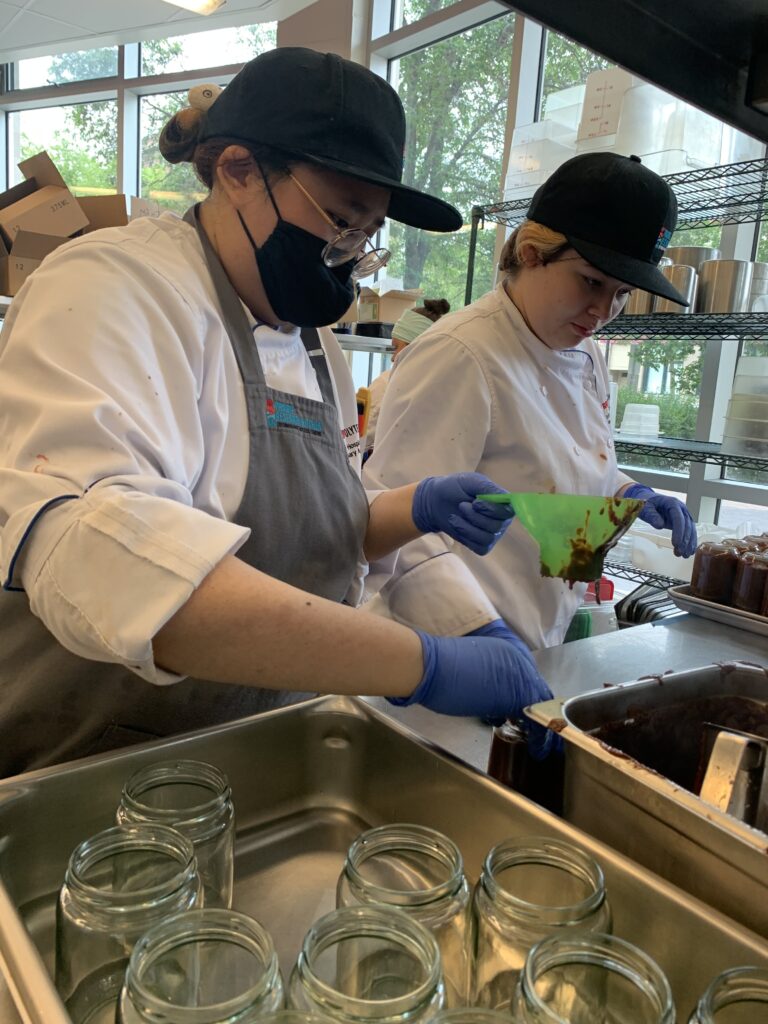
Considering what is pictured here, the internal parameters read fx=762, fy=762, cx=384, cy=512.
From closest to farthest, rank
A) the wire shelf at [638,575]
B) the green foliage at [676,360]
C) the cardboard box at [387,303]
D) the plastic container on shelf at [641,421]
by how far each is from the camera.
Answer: the wire shelf at [638,575], the plastic container on shelf at [641,421], the green foliage at [676,360], the cardboard box at [387,303]

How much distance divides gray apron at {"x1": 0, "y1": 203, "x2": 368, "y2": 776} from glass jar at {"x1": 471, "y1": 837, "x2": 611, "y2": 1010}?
1.62 ft

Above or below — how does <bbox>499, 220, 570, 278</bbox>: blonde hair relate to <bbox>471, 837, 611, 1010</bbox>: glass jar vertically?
above

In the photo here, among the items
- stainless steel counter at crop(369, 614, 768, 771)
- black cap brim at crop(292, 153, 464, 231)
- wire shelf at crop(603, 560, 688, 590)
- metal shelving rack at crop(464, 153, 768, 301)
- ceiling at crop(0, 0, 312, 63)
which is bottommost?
wire shelf at crop(603, 560, 688, 590)

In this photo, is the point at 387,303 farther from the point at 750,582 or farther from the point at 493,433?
the point at 750,582

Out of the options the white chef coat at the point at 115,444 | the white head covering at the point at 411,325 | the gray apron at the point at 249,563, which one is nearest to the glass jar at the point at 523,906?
the white chef coat at the point at 115,444

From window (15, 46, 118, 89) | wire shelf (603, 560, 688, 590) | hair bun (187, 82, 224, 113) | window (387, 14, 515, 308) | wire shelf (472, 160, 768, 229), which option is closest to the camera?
hair bun (187, 82, 224, 113)

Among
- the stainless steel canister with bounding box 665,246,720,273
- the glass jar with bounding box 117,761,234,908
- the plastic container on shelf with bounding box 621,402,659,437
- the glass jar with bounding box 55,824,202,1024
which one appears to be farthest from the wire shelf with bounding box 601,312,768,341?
the glass jar with bounding box 55,824,202,1024

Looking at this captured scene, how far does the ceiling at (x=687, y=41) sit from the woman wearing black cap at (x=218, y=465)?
0.93 feet

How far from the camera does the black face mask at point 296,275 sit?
1.11 meters

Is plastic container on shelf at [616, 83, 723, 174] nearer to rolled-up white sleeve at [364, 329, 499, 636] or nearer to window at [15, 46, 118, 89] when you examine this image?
rolled-up white sleeve at [364, 329, 499, 636]

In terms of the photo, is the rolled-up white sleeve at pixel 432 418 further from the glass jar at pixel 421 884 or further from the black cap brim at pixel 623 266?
the glass jar at pixel 421 884

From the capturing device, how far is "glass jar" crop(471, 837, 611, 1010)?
1.94ft

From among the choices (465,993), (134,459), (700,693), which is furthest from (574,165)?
(465,993)

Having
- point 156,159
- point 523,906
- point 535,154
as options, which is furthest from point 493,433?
point 156,159
